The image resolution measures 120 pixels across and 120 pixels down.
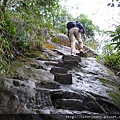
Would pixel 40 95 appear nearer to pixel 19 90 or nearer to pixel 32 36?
pixel 19 90

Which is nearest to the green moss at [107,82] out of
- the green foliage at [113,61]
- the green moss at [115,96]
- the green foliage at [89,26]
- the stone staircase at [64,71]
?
the green moss at [115,96]

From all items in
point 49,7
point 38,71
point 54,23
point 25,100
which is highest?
point 49,7

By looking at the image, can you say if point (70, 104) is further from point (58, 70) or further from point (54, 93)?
point (58, 70)

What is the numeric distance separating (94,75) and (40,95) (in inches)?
86.9

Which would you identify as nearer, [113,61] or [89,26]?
[113,61]

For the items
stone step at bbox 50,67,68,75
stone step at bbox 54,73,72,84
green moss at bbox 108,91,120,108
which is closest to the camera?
green moss at bbox 108,91,120,108

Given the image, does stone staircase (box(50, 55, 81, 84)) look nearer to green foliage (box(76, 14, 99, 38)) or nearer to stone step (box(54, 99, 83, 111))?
stone step (box(54, 99, 83, 111))

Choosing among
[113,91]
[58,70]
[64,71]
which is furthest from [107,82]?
[58,70]

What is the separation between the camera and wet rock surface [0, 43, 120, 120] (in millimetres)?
2725

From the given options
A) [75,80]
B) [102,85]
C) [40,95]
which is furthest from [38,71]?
[102,85]

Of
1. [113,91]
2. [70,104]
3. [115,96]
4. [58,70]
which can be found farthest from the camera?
[58,70]

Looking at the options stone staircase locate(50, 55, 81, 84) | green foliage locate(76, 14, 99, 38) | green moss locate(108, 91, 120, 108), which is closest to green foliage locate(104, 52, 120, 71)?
stone staircase locate(50, 55, 81, 84)

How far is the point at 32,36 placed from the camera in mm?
4770

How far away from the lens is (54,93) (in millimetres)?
3113
